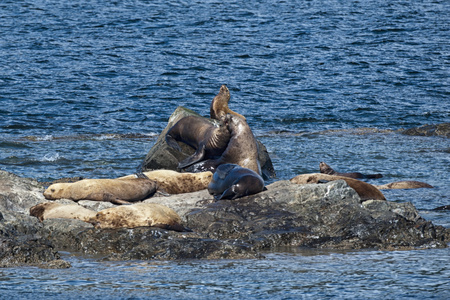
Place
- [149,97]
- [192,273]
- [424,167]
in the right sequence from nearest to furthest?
[192,273] < [424,167] < [149,97]

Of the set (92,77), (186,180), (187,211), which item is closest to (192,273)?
(187,211)

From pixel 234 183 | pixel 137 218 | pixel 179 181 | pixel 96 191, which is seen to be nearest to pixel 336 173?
pixel 179 181

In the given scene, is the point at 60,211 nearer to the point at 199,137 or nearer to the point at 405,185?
the point at 199,137

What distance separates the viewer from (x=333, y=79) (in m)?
23.8

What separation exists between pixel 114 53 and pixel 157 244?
69.0ft

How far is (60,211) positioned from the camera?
22.8 feet

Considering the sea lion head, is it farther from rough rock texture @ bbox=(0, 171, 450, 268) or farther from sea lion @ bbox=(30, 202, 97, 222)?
sea lion @ bbox=(30, 202, 97, 222)

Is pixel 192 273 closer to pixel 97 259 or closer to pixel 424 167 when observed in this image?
pixel 97 259

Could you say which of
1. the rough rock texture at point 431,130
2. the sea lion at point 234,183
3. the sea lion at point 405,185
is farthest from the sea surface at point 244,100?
the sea lion at point 234,183

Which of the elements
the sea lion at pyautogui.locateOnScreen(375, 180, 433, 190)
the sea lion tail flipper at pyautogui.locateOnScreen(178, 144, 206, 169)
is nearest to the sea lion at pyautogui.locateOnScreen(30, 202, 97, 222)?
the sea lion tail flipper at pyautogui.locateOnScreen(178, 144, 206, 169)

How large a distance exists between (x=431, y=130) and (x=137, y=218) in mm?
12170

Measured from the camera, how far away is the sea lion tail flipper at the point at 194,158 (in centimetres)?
1063

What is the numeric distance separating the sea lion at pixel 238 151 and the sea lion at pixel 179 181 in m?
1.29

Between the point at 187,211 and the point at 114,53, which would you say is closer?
the point at 187,211
